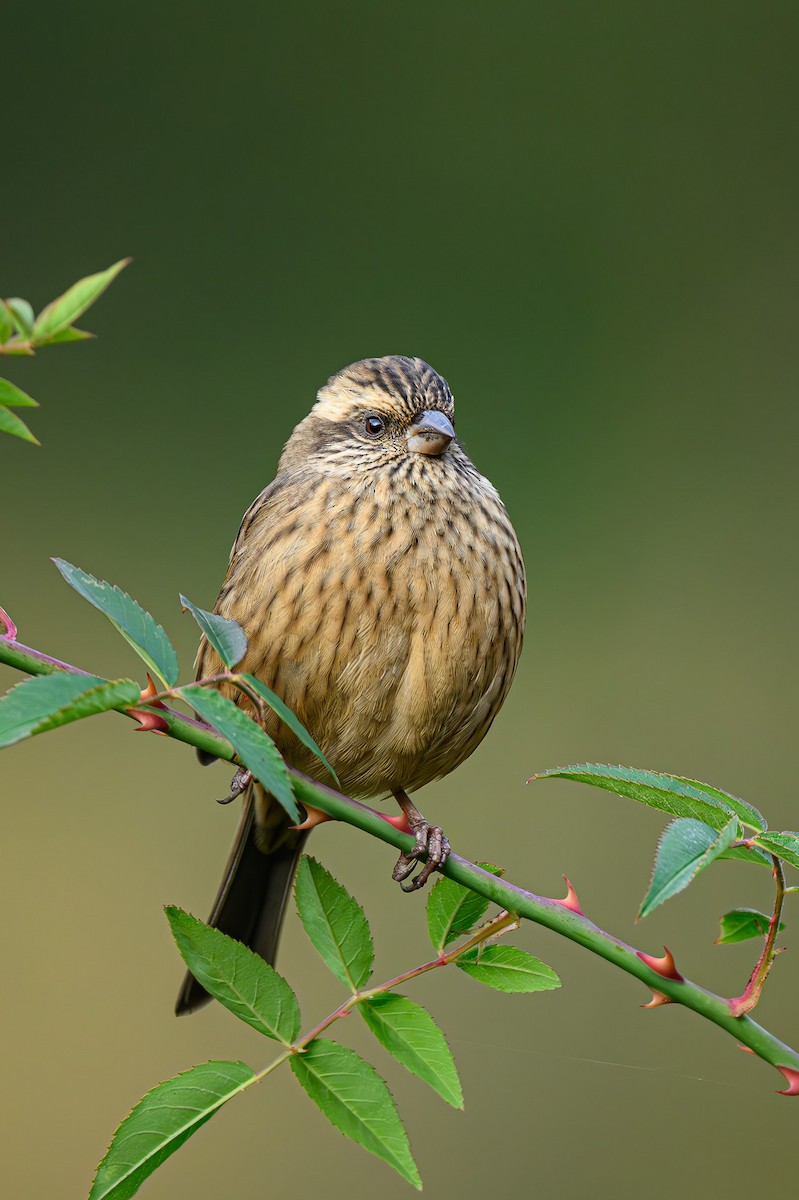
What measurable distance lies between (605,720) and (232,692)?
8.49 ft

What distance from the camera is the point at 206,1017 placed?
3.91 m

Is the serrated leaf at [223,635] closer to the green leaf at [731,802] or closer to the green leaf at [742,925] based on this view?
the green leaf at [731,802]

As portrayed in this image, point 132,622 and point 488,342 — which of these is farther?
point 488,342

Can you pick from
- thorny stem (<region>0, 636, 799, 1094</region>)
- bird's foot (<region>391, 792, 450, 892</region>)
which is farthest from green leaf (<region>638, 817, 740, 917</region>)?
bird's foot (<region>391, 792, 450, 892</region>)

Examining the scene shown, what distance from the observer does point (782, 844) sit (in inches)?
46.2

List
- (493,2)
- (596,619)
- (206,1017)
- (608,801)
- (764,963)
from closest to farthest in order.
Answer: (764,963)
(206,1017)
(608,801)
(596,619)
(493,2)

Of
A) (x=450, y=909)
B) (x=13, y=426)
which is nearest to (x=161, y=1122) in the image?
(x=450, y=909)

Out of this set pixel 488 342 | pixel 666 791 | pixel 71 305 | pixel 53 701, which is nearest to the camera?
pixel 71 305

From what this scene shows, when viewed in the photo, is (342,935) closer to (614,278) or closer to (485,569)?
(485,569)

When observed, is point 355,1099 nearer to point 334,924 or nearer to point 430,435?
point 334,924

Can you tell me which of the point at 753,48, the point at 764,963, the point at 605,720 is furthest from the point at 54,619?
the point at 764,963

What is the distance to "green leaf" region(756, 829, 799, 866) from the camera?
3.85 ft

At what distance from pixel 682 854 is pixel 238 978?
0.42m

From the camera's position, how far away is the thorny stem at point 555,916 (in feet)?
3.77
